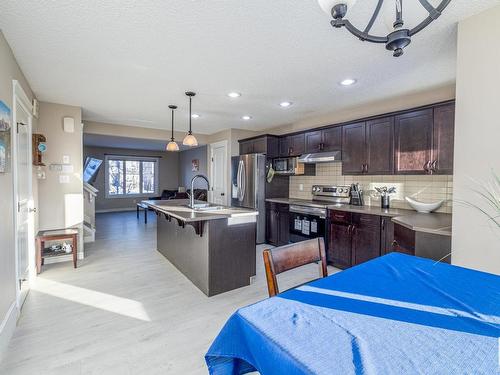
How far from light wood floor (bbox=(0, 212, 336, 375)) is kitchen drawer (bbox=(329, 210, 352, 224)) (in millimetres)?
785

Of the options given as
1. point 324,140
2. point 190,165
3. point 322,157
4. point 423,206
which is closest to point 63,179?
point 322,157

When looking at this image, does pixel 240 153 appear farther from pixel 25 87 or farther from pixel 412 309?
pixel 412 309

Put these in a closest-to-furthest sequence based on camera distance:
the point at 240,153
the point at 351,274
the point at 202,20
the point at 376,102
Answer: the point at 351,274
the point at 202,20
the point at 376,102
the point at 240,153

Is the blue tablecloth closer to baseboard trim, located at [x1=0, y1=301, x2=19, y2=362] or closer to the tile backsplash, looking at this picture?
baseboard trim, located at [x1=0, y1=301, x2=19, y2=362]

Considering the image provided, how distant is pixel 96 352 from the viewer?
6.24 feet

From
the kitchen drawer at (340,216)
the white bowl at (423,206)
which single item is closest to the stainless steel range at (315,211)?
the kitchen drawer at (340,216)

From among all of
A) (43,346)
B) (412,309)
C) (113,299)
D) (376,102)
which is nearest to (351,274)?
(412,309)

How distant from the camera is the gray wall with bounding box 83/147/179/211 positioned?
30.3 ft

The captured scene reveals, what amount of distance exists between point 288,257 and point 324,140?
3.23 m

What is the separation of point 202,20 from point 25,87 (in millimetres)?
2474

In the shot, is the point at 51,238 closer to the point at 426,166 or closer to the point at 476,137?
the point at 476,137

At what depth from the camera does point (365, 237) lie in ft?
10.9

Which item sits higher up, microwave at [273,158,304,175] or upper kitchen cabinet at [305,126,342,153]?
upper kitchen cabinet at [305,126,342,153]

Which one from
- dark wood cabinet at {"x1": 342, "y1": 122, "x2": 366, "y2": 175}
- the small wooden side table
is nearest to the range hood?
dark wood cabinet at {"x1": 342, "y1": 122, "x2": 366, "y2": 175}
